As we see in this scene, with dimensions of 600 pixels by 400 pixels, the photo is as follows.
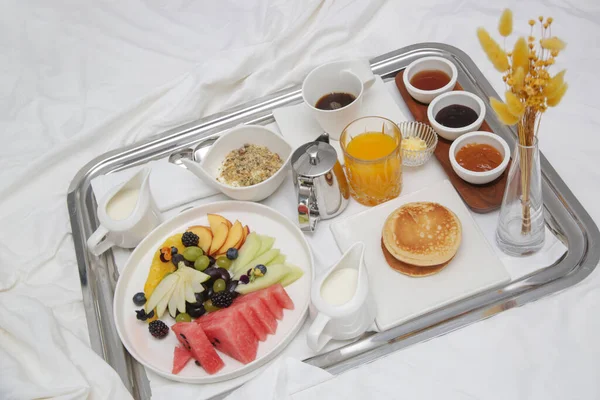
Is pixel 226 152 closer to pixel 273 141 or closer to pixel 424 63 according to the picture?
pixel 273 141

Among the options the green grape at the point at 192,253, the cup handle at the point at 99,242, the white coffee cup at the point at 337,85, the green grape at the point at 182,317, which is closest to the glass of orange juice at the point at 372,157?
the white coffee cup at the point at 337,85

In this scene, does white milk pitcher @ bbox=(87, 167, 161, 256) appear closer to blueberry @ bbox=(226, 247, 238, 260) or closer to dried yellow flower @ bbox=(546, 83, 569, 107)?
blueberry @ bbox=(226, 247, 238, 260)

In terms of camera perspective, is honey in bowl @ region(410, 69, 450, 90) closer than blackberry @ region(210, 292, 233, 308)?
No

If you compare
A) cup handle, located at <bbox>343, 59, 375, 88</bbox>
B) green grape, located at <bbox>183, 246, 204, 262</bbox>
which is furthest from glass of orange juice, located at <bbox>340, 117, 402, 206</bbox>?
green grape, located at <bbox>183, 246, 204, 262</bbox>

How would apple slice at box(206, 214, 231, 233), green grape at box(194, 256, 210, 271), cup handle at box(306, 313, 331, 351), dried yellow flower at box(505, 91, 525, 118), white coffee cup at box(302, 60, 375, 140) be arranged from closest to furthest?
dried yellow flower at box(505, 91, 525, 118)
cup handle at box(306, 313, 331, 351)
green grape at box(194, 256, 210, 271)
apple slice at box(206, 214, 231, 233)
white coffee cup at box(302, 60, 375, 140)

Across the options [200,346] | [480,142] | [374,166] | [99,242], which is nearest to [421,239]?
[374,166]

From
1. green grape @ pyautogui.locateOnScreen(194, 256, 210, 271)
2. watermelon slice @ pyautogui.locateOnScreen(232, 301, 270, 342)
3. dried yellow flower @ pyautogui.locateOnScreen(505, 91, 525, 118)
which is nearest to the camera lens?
dried yellow flower @ pyautogui.locateOnScreen(505, 91, 525, 118)

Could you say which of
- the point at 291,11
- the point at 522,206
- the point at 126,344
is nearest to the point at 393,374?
the point at 522,206

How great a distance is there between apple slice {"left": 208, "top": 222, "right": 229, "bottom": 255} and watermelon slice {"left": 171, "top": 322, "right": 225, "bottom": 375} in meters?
0.23

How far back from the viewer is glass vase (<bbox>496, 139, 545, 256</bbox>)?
1318mm

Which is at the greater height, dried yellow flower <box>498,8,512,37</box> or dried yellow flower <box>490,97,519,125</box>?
dried yellow flower <box>498,8,512,37</box>

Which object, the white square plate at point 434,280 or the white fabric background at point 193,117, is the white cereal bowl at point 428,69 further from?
the white square plate at point 434,280

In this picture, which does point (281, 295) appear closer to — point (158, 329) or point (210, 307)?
point (210, 307)

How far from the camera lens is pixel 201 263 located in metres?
1.48
